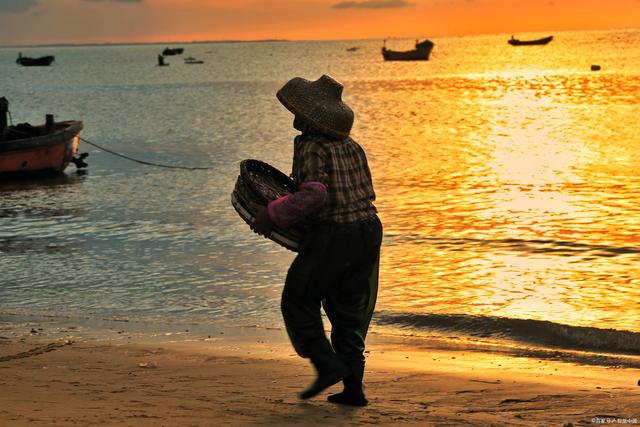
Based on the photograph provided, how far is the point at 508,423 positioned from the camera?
505 cm

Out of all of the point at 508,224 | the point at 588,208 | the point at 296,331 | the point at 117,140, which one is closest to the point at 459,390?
the point at 296,331

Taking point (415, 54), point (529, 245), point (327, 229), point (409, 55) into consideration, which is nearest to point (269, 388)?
point (327, 229)

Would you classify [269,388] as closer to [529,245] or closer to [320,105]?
[320,105]

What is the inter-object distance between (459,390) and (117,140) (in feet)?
115

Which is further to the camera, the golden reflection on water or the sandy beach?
the golden reflection on water

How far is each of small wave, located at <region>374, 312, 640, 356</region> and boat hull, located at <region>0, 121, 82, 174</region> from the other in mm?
15624

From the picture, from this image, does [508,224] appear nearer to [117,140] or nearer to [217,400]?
[217,400]

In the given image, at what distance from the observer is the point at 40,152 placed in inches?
938

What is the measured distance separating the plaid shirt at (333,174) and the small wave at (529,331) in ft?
12.5

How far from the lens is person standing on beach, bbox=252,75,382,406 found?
16.7 ft

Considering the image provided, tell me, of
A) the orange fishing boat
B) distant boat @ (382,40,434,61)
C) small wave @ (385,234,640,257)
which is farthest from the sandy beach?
distant boat @ (382,40,434,61)

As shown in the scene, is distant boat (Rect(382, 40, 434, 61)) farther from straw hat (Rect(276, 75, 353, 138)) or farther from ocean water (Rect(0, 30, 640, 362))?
straw hat (Rect(276, 75, 353, 138))

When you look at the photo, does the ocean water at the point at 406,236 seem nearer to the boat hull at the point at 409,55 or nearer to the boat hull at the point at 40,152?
the boat hull at the point at 40,152

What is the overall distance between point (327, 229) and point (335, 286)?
0.32 m
